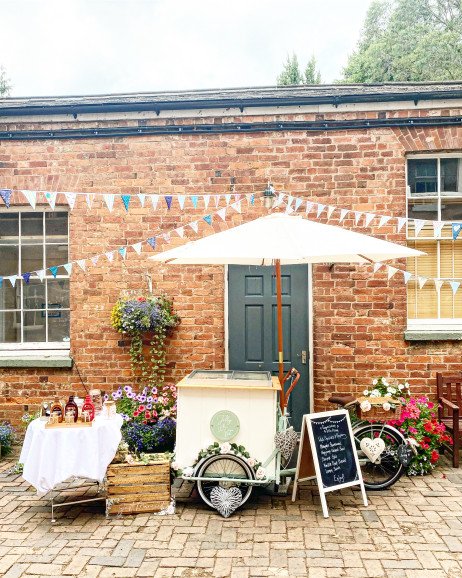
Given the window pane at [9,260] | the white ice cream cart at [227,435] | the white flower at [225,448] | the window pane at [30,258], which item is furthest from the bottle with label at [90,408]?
the window pane at [9,260]

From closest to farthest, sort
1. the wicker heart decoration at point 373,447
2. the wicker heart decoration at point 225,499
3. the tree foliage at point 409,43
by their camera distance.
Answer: the wicker heart decoration at point 225,499 → the wicker heart decoration at point 373,447 → the tree foliage at point 409,43

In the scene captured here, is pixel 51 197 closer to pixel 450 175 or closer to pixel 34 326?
pixel 34 326

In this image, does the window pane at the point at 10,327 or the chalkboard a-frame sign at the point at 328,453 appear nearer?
the chalkboard a-frame sign at the point at 328,453

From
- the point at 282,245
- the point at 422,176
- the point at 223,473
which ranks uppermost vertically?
the point at 422,176

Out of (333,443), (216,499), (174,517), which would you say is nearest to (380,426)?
(333,443)

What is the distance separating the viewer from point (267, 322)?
6.91 meters

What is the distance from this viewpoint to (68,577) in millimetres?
3732

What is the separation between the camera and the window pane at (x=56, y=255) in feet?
23.6

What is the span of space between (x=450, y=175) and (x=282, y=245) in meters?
3.45

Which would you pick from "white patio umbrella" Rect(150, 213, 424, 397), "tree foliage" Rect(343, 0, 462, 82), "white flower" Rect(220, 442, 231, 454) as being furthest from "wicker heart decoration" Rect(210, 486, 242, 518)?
"tree foliage" Rect(343, 0, 462, 82)

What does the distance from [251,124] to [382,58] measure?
870 inches

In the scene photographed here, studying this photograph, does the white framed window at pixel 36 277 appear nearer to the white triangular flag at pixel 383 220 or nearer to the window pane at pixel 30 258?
the window pane at pixel 30 258

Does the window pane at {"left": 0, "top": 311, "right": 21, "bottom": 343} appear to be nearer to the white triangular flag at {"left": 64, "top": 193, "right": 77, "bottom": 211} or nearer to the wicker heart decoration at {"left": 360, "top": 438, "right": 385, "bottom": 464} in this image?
the white triangular flag at {"left": 64, "top": 193, "right": 77, "bottom": 211}

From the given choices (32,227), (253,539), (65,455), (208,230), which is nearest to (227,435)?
(253,539)
